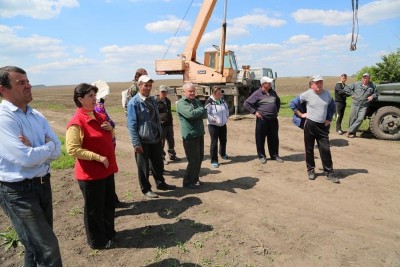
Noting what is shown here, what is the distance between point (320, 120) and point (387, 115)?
4004mm

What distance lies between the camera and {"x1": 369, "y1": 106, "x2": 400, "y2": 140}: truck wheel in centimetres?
851

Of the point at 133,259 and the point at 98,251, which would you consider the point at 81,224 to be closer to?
the point at 98,251

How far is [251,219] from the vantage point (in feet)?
14.2

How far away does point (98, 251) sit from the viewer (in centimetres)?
371

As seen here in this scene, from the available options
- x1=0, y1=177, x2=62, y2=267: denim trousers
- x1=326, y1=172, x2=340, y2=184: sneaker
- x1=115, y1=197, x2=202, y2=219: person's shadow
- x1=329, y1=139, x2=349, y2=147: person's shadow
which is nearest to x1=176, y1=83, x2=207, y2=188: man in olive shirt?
x1=115, y1=197, x2=202, y2=219: person's shadow

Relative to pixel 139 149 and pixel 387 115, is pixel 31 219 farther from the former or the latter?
pixel 387 115

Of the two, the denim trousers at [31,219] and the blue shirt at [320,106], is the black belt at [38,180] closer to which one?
the denim trousers at [31,219]

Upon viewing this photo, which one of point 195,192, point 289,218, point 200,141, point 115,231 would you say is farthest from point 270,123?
point 115,231

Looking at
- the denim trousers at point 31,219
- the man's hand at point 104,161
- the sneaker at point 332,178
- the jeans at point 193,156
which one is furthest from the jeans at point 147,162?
the sneaker at point 332,178

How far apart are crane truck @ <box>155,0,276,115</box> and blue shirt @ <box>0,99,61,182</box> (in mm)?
11801

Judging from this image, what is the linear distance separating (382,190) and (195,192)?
302 centimetres

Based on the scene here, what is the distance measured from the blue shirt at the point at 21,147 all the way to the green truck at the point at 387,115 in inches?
333

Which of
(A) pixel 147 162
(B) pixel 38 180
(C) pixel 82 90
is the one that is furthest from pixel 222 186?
(B) pixel 38 180

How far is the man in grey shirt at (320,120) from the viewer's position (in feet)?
18.8
